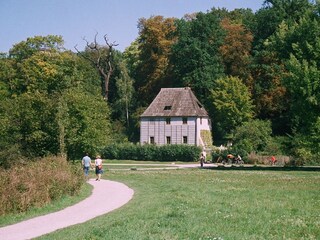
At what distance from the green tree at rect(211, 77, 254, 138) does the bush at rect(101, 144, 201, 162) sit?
8.68 m

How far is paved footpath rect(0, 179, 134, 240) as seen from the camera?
1403 centimetres

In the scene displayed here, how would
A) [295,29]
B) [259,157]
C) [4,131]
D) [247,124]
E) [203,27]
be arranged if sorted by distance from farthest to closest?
[203,27], [247,124], [259,157], [295,29], [4,131]

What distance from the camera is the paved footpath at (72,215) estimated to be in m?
14.0

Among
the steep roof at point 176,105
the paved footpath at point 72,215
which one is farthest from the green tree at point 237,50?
the paved footpath at point 72,215

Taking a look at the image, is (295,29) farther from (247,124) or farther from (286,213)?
(286,213)

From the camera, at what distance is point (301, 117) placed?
41.4m

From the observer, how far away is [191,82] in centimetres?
7369

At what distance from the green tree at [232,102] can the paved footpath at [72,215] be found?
43015mm

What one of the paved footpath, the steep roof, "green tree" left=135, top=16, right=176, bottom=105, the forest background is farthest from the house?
the paved footpath

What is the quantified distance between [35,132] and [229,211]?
932 inches

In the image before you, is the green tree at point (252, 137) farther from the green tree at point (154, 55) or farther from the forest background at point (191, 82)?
the green tree at point (154, 55)

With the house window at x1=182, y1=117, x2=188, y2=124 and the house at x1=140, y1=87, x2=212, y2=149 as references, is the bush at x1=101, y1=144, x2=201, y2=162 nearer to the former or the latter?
the house at x1=140, y1=87, x2=212, y2=149

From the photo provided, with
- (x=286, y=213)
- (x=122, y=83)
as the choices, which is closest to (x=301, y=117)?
(x=286, y=213)

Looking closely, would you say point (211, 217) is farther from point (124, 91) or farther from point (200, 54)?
point (124, 91)
